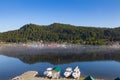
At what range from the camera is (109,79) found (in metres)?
53.4

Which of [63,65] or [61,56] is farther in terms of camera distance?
[61,56]

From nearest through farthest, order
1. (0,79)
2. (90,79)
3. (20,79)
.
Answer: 1. (90,79)
2. (20,79)
3. (0,79)

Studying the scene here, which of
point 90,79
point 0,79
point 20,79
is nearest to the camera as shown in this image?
Result: point 90,79

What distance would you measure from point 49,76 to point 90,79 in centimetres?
1333

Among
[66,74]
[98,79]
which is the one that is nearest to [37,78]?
[66,74]

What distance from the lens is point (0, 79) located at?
53.7 metres

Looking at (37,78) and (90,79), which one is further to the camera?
(37,78)

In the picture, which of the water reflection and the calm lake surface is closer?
the calm lake surface

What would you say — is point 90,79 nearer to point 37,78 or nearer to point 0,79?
point 37,78

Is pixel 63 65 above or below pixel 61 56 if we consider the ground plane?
below

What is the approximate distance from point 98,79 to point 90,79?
42.1 ft

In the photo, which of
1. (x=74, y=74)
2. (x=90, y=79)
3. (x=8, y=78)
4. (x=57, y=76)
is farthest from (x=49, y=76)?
(x=90, y=79)

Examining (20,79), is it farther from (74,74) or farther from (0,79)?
(74,74)

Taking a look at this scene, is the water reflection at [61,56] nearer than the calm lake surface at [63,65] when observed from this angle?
No
